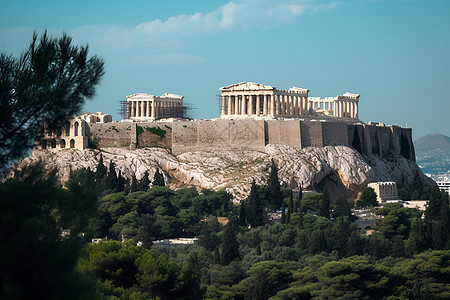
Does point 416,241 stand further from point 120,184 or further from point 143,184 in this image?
point 120,184

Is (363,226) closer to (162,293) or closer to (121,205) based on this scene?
(121,205)

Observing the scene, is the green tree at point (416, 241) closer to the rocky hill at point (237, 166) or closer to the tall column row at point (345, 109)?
the rocky hill at point (237, 166)

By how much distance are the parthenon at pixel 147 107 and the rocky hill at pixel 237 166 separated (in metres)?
7.98

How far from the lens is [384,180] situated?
8494 centimetres

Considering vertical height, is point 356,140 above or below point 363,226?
above

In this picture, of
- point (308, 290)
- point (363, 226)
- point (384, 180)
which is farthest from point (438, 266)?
point (384, 180)

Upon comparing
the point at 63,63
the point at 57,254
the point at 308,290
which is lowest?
the point at 308,290

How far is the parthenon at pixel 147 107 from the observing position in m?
83.8

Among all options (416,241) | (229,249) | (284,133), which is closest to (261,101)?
(284,133)

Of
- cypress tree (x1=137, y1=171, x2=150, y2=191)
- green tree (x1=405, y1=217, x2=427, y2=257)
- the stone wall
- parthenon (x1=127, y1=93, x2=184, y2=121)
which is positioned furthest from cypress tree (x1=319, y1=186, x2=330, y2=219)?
parthenon (x1=127, y1=93, x2=184, y2=121)

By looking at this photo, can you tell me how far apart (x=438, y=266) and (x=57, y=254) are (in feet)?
126

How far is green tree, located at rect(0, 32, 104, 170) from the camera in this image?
1496 centimetres

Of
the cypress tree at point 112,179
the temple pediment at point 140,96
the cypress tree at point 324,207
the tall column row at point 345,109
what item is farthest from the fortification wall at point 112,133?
the tall column row at point 345,109

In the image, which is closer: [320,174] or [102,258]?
[102,258]
